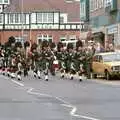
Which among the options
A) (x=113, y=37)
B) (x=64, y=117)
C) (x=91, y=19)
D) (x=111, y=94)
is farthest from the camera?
(x=91, y=19)

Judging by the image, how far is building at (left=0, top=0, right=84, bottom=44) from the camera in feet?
351

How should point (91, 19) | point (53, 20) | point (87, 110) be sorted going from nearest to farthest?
point (87, 110)
point (91, 19)
point (53, 20)

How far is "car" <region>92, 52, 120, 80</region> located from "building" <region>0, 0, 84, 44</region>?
220 feet

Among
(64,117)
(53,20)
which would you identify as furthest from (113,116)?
(53,20)

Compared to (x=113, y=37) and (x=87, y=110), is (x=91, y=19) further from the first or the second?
(x=87, y=110)

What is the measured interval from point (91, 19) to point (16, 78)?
116ft

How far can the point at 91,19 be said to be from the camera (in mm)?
70062

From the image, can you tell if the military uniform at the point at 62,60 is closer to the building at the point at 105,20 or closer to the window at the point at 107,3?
the building at the point at 105,20

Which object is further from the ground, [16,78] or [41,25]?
[41,25]

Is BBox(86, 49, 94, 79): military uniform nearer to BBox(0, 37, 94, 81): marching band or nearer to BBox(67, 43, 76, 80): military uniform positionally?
BBox(0, 37, 94, 81): marching band

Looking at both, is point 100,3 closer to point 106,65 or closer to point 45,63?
point 45,63

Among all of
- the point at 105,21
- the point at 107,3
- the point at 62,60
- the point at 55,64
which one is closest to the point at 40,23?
the point at 105,21

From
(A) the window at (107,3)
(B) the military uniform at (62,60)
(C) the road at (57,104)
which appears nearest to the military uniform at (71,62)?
(B) the military uniform at (62,60)

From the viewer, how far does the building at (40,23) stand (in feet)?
351
